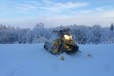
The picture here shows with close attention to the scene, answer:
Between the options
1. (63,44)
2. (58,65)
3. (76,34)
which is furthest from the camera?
(76,34)

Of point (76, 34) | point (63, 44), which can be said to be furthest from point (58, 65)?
point (76, 34)

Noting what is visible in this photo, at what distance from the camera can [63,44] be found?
17344 millimetres

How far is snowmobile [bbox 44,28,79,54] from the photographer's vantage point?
1717 centimetres

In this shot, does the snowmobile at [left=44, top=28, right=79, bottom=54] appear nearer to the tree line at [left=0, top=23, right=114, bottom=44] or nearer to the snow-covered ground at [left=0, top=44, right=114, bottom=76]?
the snow-covered ground at [left=0, top=44, right=114, bottom=76]

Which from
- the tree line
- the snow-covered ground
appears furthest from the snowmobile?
the tree line

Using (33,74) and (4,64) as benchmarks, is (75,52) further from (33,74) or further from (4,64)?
(33,74)

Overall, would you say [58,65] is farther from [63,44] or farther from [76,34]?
[76,34]

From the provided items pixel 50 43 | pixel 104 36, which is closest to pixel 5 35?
pixel 104 36

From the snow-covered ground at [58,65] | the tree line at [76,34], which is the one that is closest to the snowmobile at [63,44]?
Answer: the snow-covered ground at [58,65]

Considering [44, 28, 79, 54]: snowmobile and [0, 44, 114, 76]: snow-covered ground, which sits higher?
[44, 28, 79, 54]: snowmobile

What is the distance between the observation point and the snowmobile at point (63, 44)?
17169 mm

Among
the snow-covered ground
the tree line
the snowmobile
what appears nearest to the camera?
the snow-covered ground

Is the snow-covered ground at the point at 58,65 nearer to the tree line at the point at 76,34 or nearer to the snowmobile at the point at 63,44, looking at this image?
the snowmobile at the point at 63,44

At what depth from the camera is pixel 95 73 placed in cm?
1205
